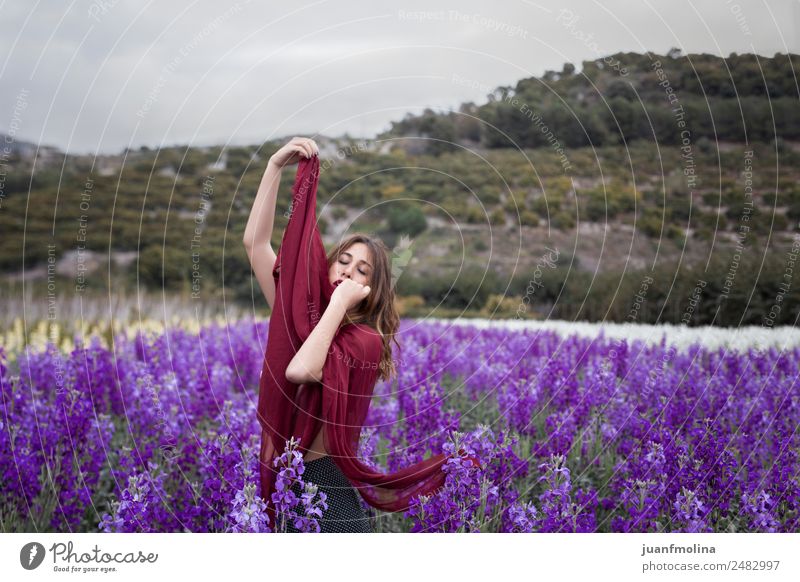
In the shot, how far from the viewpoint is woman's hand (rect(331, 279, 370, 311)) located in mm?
3783

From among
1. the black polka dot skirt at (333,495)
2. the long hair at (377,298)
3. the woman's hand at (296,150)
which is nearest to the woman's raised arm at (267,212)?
the woman's hand at (296,150)

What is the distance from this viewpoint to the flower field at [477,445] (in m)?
3.91

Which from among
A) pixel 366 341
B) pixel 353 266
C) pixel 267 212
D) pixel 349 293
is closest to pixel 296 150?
pixel 267 212

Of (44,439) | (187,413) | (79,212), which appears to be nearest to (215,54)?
(187,413)

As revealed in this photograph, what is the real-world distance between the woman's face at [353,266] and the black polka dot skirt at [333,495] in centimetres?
97

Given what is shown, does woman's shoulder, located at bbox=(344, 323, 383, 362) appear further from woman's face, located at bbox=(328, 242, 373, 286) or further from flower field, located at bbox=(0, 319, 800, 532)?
flower field, located at bbox=(0, 319, 800, 532)

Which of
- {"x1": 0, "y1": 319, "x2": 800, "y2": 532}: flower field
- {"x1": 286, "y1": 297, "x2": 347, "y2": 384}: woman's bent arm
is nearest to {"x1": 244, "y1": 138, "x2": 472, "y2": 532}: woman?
{"x1": 286, "y1": 297, "x2": 347, "y2": 384}: woman's bent arm

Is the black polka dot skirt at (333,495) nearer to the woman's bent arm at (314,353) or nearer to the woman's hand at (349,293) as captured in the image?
the woman's bent arm at (314,353)

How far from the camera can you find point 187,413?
6281 millimetres

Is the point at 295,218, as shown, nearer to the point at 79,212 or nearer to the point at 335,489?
the point at 335,489

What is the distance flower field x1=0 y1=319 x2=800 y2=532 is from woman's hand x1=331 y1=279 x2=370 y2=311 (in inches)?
31.1

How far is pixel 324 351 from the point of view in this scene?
145 inches

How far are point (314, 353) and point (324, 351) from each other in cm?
5

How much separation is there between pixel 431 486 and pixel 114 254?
2069 centimetres
